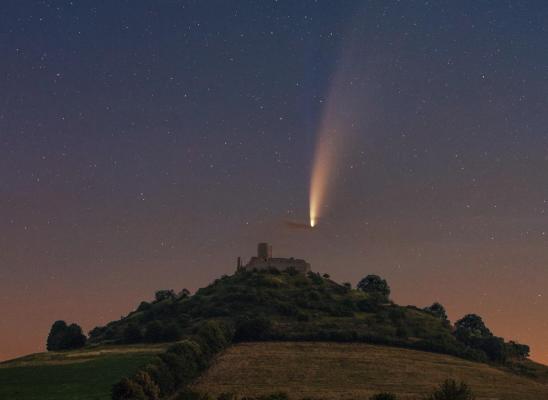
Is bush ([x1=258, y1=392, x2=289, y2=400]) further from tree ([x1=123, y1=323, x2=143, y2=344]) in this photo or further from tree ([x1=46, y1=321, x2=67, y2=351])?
tree ([x1=46, y1=321, x2=67, y2=351])

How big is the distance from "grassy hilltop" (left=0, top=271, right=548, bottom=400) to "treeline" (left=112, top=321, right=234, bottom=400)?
0.56ft

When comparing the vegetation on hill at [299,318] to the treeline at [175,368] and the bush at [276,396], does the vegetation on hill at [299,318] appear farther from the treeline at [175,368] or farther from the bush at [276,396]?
the bush at [276,396]

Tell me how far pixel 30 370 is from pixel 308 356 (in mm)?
38366

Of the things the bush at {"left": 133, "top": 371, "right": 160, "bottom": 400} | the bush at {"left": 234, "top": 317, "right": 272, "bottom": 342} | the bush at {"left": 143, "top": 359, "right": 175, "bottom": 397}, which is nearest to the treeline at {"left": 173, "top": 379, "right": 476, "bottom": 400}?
the bush at {"left": 133, "top": 371, "right": 160, "bottom": 400}

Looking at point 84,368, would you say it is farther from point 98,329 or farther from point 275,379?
point 98,329

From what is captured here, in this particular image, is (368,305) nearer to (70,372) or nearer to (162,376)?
(70,372)

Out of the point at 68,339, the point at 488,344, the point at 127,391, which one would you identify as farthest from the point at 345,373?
the point at 68,339

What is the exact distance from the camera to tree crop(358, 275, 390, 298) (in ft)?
632

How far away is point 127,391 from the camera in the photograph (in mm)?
73625

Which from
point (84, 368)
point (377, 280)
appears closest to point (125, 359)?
point (84, 368)

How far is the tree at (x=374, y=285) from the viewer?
192 metres

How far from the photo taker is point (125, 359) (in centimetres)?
9969

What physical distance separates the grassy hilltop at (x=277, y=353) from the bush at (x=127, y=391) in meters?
0.16

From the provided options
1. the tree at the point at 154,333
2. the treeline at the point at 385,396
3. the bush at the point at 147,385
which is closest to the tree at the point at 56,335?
the tree at the point at 154,333
